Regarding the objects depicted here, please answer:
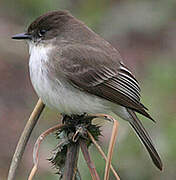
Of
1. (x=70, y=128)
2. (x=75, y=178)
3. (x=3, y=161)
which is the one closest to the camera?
(x=75, y=178)

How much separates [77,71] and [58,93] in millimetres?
245

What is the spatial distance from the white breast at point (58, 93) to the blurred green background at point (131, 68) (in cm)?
98

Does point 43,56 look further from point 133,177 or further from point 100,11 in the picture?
point 100,11

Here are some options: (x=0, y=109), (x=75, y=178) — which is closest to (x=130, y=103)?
(x=75, y=178)

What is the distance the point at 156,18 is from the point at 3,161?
144 inches

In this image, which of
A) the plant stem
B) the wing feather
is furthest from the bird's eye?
the plant stem

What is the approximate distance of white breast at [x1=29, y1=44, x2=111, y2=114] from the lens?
331cm

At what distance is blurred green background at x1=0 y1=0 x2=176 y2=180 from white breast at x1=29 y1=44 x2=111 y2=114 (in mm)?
981

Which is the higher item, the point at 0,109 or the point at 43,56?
the point at 43,56

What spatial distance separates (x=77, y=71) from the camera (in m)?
3.50

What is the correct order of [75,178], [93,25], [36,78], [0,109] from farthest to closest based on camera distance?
[93,25] < [0,109] < [36,78] < [75,178]

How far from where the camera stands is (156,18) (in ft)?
26.6

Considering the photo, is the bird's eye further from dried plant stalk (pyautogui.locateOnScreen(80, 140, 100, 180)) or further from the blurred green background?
dried plant stalk (pyautogui.locateOnScreen(80, 140, 100, 180))

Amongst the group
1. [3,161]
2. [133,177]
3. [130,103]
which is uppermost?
[130,103]
